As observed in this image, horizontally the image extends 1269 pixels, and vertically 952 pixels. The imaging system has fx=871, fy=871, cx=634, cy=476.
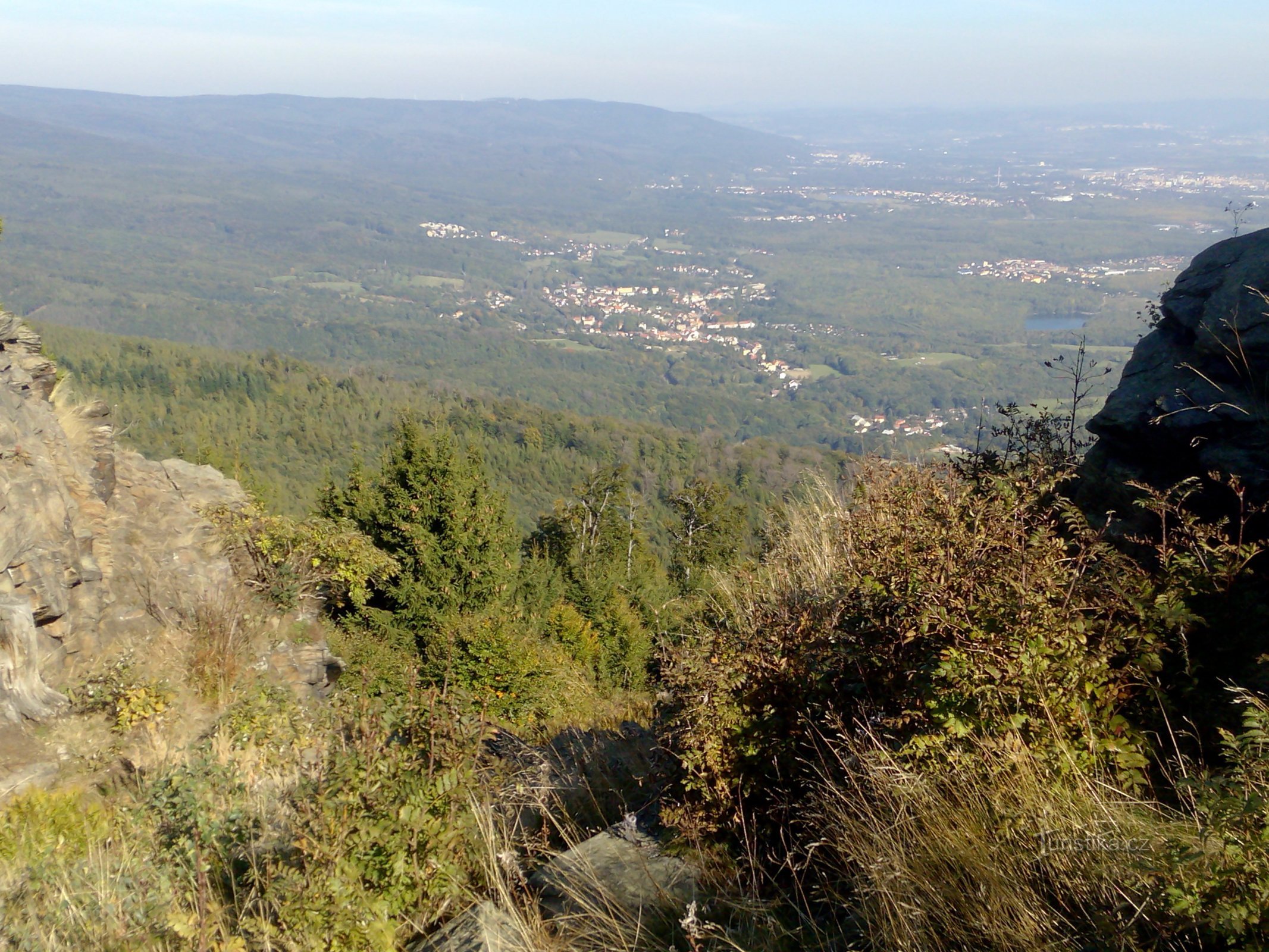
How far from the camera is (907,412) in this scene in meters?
85.9

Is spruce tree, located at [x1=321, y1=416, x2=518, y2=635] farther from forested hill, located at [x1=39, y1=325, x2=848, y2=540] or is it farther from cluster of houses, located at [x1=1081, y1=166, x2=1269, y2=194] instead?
cluster of houses, located at [x1=1081, y1=166, x2=1269, y2=194]

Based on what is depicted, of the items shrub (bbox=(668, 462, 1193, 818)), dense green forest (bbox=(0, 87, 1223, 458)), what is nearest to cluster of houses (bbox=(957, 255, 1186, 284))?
dense green forest (bbox=(0, 87, 1223, 458))

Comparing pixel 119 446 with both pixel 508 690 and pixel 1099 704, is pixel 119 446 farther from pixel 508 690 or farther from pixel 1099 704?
pixel 1099 704

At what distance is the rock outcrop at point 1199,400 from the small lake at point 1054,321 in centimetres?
11618

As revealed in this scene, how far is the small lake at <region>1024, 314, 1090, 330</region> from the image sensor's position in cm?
11550

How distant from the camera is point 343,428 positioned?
65438 mm

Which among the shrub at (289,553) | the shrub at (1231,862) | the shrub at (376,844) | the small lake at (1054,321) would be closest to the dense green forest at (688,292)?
the small lake at (1054,321)

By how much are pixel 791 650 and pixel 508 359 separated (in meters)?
125

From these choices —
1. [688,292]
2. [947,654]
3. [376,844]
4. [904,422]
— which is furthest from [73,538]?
[688,292]

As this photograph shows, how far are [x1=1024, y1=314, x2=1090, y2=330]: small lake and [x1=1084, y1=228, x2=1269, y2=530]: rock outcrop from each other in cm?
11618

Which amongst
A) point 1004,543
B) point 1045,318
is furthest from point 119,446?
point 1045,318

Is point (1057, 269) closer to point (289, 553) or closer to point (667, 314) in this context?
point (667, 314)

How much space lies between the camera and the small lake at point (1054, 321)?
116 metres

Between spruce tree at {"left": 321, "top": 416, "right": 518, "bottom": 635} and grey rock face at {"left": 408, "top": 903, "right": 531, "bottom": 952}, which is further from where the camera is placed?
spruce tree at {"left": 321, "top": 416, "right": 518, "bottom": 635}
